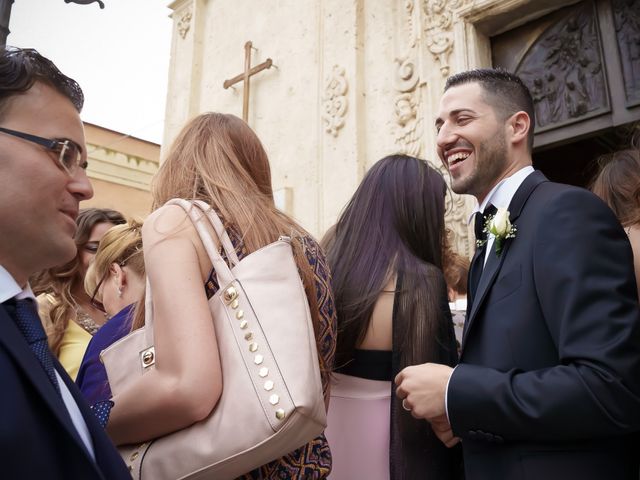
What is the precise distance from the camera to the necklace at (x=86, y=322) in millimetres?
2550

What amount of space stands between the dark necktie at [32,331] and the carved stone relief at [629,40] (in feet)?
13.7

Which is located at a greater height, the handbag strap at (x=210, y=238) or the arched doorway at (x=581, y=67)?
the arched doorway at (x=581, y=67)

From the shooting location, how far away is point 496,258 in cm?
173

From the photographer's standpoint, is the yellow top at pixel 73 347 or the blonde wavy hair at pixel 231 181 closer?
the blonde wavy hair at pixel 231 181

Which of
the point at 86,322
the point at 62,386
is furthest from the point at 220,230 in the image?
the point at 86,322

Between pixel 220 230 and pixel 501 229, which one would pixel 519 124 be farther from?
pixel 220 230

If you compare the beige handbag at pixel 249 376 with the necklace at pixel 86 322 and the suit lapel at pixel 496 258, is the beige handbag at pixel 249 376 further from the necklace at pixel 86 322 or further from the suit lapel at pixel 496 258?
the necklace at pixel 86 322

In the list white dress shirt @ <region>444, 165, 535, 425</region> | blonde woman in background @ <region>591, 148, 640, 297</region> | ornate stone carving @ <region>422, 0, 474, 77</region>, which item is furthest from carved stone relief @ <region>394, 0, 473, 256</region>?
white dress shirt @ <region>444, 165, 535, 425</region>

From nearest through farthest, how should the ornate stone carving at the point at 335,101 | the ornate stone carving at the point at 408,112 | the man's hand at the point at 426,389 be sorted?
the man's hand at the point at 426,389
the ornate stone carving at the point at 408,112
the ornate stone carving at the point at 335,101

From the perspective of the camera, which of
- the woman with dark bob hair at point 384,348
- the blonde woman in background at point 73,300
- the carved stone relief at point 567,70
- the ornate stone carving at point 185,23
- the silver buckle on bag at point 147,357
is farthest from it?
the ornate stone carving at point 185,23

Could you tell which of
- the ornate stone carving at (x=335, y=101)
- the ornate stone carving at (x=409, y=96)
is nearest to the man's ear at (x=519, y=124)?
Result: the ornate stone carving at (x=409, y=96)

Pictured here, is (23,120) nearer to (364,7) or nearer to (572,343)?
(572,343)

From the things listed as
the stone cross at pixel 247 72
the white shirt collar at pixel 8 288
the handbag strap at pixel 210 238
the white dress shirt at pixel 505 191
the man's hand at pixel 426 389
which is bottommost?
the man's hand at pixel 426 389

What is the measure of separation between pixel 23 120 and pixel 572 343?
137 cm
